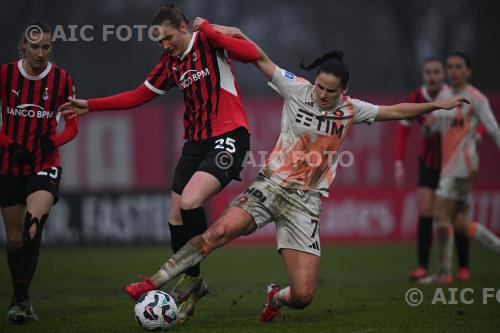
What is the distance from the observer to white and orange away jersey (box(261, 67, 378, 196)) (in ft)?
22.5

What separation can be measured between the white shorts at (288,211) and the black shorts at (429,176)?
4.07m

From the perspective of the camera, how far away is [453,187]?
34.0 feet

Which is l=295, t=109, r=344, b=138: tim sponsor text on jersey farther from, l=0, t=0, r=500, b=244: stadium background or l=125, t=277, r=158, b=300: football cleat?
l=0, t=0, r=500, b=244: stadium background

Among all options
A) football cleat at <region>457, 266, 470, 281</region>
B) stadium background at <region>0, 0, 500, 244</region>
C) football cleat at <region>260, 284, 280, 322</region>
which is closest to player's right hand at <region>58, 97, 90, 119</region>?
football cleat at <region>260, 284, 280, 322</region>

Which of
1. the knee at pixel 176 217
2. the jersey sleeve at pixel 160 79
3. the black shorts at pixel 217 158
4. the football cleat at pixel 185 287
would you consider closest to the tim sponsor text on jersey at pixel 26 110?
the jersey sleeve at pixel 160 79

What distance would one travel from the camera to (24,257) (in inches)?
283

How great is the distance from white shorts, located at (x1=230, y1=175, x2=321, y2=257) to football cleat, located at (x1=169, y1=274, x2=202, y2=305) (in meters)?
0.74

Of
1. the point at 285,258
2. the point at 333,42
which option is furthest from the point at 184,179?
the point at 333,42

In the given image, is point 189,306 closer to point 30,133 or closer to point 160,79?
point 160,79

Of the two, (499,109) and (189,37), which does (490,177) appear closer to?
(499,109)
